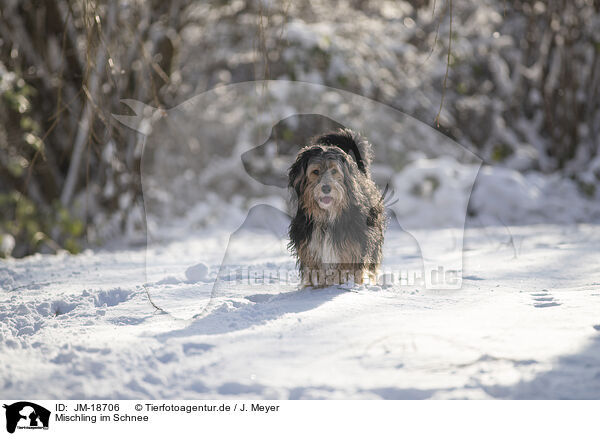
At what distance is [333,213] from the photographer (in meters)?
3.38

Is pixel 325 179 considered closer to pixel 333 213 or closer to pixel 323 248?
pixel 333 213

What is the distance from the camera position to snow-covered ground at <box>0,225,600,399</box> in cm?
189

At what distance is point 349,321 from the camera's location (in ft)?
8.32

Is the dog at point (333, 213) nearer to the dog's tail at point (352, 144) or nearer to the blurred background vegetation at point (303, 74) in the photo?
the dog's tail at point (352, 144)

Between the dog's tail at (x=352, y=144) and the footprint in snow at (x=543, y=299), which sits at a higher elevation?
the dog's tail at (x=352, y=144)

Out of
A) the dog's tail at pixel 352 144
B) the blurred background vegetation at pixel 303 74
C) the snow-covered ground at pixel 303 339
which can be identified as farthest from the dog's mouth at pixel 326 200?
the blurred background vegetation at pixel 303 74

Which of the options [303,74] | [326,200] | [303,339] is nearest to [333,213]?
[326,200]

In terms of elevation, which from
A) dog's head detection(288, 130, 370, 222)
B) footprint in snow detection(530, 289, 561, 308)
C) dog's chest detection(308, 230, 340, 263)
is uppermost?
dog's head detection(288, 130, 370, 222)

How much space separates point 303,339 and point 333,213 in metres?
1.23

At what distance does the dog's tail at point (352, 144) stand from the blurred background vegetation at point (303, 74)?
2.66 metres

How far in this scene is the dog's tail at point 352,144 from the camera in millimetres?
3553
